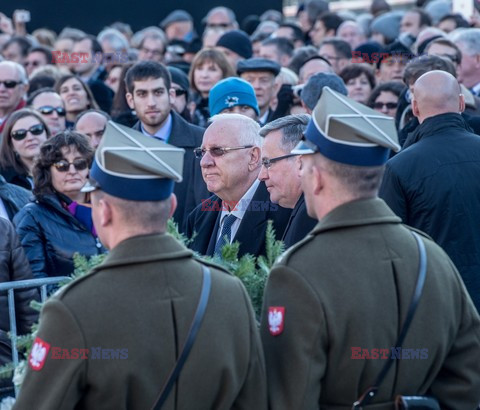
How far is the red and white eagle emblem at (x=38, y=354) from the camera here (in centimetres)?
313

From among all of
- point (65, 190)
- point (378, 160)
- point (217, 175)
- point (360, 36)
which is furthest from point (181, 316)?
point (360, 36)

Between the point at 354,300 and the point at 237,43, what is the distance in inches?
313

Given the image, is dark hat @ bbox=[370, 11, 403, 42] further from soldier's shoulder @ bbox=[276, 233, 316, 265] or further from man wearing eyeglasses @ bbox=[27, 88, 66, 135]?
soldier's shoulder @ bbox=[276, 233, 316, 265]

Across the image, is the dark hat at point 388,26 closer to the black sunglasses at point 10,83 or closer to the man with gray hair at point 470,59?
the man with gray hair at point 470,59

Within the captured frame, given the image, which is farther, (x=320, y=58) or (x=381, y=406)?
(x=320, y=58)

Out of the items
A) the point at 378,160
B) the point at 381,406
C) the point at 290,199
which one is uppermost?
the point at 378,160

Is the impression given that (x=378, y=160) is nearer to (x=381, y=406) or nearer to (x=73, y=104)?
(x=381, y=406)

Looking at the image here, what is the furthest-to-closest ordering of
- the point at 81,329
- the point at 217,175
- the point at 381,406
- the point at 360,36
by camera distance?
the point at 360,36 → the point at 217,175 → the point at 381,406 → the point at 81,329

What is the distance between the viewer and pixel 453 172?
5.45 metres

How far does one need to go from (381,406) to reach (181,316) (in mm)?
804

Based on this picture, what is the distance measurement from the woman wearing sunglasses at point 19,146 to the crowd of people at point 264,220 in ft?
0.04

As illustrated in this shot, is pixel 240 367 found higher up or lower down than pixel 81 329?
lower down

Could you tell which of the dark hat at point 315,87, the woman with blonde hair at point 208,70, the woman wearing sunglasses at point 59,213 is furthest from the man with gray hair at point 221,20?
the woman wearing sunglasses at point 59,213

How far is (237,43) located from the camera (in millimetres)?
10922
